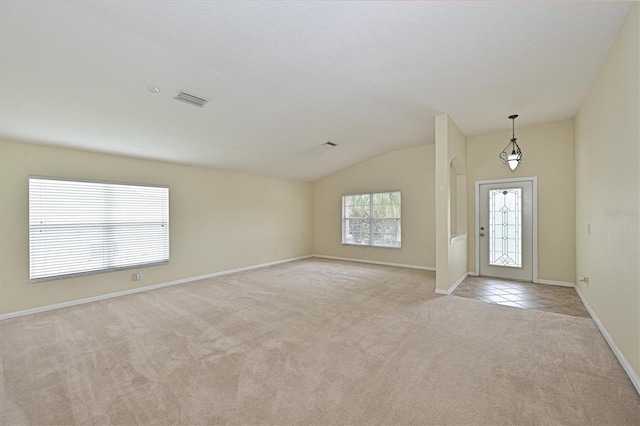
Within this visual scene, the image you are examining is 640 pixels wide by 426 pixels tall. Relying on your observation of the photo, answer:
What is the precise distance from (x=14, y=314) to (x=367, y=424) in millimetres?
4829

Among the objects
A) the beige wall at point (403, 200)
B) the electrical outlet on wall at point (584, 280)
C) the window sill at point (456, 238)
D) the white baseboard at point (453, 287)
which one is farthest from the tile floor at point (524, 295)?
the beige wall at point (403, 200)

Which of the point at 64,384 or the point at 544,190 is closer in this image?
the point at 64,384

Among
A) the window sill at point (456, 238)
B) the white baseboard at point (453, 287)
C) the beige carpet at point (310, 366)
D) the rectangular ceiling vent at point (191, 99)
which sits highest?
the rectangular ceiling vent at point (191, 99)

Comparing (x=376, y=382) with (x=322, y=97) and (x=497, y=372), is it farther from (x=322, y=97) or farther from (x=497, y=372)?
(x=322, y=97)

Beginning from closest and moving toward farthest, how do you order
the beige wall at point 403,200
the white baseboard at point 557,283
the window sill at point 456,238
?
the window sill at point 456,238 < the white baseboard at point 557,283 < the beige wall at point 403,200

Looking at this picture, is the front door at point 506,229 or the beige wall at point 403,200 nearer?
the front door at point 506,229

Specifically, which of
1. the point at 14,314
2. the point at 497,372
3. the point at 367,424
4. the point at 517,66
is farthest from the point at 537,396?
the point at 14,314

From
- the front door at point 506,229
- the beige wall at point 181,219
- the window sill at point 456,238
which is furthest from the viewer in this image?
the front door at point 506,229

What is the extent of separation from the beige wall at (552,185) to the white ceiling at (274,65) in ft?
1.59

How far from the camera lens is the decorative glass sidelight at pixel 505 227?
5.24 meters

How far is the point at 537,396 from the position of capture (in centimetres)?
196

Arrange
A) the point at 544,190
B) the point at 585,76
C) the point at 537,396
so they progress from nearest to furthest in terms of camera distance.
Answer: the point at 537,396 → the point at 585,76 → the point at 544,190

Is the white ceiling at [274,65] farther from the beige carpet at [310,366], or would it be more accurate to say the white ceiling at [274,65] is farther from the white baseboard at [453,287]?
the white baseboard at [453,287]

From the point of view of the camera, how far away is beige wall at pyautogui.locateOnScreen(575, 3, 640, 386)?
2123 millimetres
